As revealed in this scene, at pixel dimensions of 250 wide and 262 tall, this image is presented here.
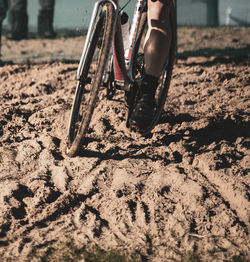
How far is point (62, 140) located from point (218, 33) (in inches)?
273

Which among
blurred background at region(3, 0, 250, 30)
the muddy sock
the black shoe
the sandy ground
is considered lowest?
the sandy ground

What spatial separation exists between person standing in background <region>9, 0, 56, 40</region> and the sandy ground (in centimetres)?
457

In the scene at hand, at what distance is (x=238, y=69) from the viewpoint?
415cm

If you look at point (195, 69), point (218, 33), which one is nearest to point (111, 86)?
point (195, 69)

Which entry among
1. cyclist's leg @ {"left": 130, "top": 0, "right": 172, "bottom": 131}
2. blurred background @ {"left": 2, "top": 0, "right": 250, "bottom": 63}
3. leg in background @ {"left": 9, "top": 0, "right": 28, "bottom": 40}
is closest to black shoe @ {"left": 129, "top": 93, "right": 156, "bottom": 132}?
cyclist's leg @ {"left": 130, "top": 0, "right": 172, "bottom": 131}

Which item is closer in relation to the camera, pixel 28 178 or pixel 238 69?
pixel 28 178

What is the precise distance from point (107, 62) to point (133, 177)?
772mm

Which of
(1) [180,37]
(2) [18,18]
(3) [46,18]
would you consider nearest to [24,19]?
(2) [18,18]

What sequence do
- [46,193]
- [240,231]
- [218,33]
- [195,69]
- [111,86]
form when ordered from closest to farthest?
1. [240,231]
2. [46,193]
3. [111,86]
4. [195,69]
5. [218,33]

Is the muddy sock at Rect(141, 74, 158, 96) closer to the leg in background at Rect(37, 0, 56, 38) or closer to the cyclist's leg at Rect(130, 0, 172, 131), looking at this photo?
the cyclist's leg at Rect(130, 0, 172, 131)

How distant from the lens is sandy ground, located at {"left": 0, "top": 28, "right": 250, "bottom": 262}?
191cm

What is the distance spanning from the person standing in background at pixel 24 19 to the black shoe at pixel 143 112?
624 centimetres

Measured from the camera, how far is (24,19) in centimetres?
792

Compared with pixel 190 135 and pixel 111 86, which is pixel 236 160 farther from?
pixel 111 86
